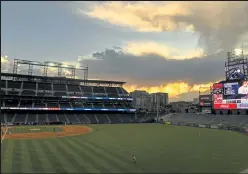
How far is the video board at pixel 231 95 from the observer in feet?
251

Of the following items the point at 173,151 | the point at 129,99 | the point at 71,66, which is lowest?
the point at 173,151

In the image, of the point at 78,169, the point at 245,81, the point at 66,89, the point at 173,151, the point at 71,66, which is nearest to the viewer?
the point at 78,169

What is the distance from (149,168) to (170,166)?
2.50m

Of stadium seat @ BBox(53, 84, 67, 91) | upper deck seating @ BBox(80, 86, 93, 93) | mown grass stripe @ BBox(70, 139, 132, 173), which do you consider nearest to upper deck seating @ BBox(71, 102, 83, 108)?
upper deck seating @ BBox(80, 86, 93, 93)

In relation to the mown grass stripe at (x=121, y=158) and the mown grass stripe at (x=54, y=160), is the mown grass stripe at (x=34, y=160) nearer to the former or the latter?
the mown grass stripe at (x=54, y=160)

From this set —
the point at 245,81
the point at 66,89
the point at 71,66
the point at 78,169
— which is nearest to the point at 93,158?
the point at 78,169

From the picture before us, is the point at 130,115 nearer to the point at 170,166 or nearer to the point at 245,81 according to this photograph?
the point at 245,81

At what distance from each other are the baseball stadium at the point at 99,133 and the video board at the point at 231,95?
304cm

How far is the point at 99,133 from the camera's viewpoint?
202 feet

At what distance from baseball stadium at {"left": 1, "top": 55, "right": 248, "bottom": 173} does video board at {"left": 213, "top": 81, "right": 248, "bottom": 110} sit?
3.04 metres

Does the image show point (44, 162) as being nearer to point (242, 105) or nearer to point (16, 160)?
point (16, 160)

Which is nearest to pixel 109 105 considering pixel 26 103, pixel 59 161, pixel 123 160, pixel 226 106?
pixel 26 103

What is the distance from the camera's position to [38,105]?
4023 inches

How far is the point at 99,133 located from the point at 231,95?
41.8 metres
